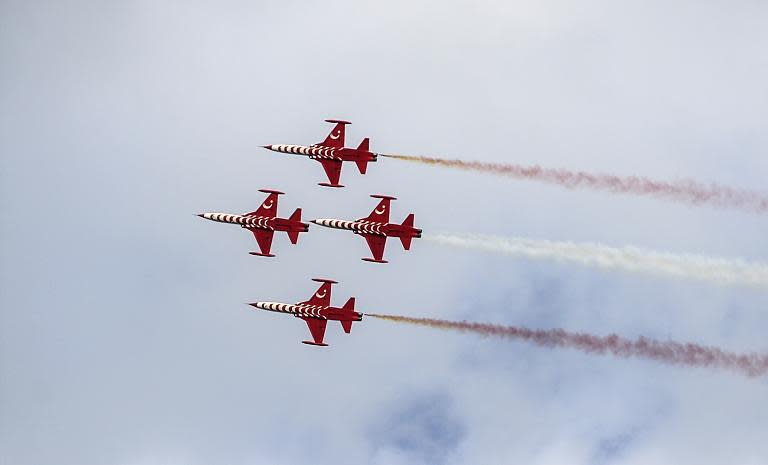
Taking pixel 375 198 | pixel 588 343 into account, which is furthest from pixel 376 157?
pixel 588 343

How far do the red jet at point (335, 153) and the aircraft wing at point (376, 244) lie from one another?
5458 mm

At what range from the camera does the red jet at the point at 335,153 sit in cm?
14275

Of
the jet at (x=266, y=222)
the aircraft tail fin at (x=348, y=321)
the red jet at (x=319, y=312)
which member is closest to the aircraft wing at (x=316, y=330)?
the red jet at (x=319, y=312)

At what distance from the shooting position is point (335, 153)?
145250mm

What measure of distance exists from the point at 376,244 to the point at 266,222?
34.2 ft

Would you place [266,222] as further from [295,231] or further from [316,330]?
[316,330]

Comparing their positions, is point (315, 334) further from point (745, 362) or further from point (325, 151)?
point (745, 362)

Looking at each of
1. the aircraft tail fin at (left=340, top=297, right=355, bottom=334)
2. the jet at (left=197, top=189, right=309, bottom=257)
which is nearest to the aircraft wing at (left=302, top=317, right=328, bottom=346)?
the aircraft tail fin at (left=340, top=297, right=355, bottom=334)

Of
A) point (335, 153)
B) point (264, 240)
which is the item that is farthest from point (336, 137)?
point (264, 240)

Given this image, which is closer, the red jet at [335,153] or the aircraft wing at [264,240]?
the red jet at [335,153]

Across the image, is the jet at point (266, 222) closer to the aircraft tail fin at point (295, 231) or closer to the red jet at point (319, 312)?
the aircraft tail fin at point (295, 231)

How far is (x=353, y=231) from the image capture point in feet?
469

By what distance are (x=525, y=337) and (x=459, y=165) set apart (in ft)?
54.8

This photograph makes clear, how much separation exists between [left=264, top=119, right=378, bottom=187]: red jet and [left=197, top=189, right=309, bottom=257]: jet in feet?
14.0
